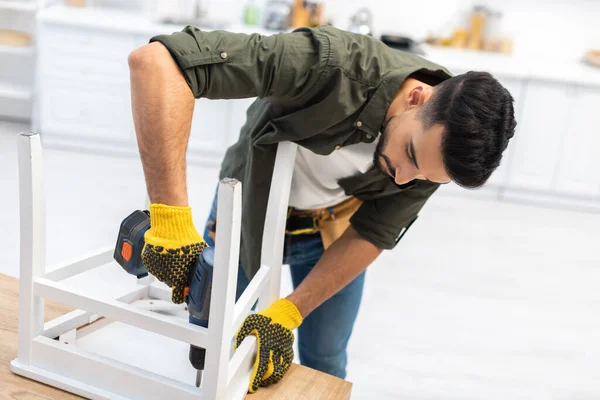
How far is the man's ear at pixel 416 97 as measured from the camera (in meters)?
1.31

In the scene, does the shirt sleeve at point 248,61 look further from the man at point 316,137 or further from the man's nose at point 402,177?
the man's nose at point 402,177

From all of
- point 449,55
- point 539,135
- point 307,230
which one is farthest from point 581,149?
point 307,230

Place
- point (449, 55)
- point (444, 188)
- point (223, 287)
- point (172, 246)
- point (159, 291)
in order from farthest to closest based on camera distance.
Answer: point (444, 188) < point (449, 55) < point (159, 291) < point (172, 246) < point (223, 287)

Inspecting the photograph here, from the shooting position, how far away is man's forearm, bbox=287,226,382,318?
154 centimetres

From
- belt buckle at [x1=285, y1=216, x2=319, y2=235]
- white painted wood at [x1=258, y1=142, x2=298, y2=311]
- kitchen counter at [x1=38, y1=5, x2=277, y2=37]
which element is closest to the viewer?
white painted wood at [x1=258, y1=142, x2=298, y2=311]

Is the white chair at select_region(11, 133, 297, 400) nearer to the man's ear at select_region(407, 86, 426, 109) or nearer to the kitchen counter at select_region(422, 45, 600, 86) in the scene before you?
the man's ear at select_region(407, 86, 426, 109)

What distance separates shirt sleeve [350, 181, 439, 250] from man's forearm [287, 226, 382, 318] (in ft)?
0.08

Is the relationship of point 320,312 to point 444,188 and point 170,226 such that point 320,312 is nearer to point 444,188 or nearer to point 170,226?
point 170,226

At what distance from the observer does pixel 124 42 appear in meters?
4.05

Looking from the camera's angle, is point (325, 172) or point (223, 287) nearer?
point (223, 287)

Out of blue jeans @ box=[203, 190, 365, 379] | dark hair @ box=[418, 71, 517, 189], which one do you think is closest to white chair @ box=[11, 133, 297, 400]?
dark hair @ box=[418, 71, 517, 189]

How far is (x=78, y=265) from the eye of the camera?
129 cm

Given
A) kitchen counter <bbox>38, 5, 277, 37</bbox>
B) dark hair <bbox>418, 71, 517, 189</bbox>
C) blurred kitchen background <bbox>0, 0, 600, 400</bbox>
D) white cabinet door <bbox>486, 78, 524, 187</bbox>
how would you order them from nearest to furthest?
dark hair <bbox>418, 71, 517, 189</bbox> < blurred kitchen background <bbox>0, 0, 600, 400</bbox> < kitchen counter <bbox>38, 5, 277, 37</bbox> < white cabinet door <bbox>486, 78, 524, 187</bbox>

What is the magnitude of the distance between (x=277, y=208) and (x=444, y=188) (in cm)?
325
